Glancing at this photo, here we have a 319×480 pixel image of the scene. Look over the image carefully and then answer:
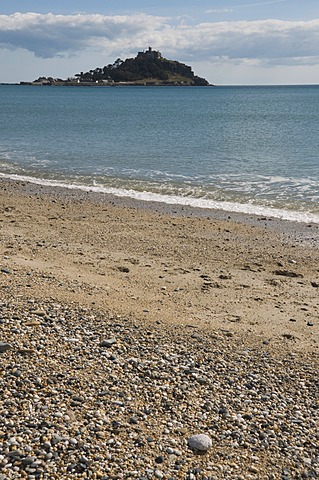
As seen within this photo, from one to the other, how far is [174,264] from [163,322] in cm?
337

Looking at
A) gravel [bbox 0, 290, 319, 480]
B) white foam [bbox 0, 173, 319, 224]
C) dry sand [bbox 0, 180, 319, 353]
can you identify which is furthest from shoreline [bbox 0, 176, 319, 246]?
gravel [bbox 0, 290, 319, 480]

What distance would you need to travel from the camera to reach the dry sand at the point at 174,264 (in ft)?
27.5

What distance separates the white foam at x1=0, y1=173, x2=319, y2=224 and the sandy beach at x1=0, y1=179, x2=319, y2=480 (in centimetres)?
90

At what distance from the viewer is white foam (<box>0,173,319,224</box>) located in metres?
15.8

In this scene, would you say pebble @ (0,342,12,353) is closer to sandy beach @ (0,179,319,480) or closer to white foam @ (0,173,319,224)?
sandy beach @ (0,179,319,480)

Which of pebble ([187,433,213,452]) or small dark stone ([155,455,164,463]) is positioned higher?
pebble ([187,433,213,452])

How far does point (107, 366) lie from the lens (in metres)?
6.44

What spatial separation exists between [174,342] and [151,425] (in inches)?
71.8

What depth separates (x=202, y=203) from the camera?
17.7 metres

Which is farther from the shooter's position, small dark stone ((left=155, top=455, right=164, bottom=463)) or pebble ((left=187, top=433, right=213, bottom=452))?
pebble ((left=187, top=433, right=213, bottom=452))

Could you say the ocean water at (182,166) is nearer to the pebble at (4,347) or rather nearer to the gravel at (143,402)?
the gravel at (143,402)

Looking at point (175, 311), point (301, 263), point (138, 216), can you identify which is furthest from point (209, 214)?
point (175, 311)

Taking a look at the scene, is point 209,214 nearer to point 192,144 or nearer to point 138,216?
point 138,216

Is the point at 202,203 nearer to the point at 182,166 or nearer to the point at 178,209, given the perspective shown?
the point at 178,209
